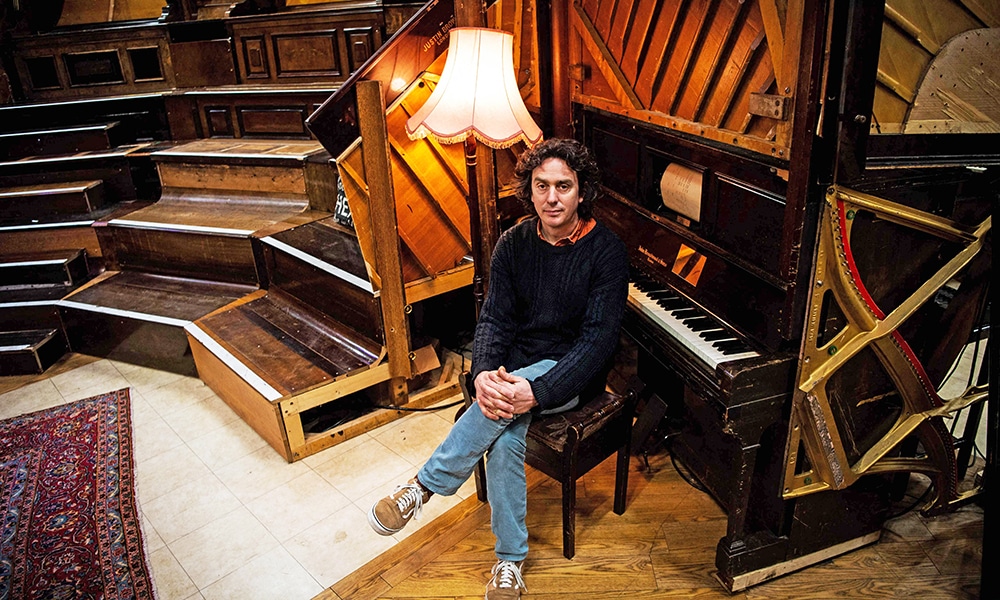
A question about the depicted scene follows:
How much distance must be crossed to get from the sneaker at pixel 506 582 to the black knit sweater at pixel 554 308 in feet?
1.73

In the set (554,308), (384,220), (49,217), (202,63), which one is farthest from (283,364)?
(202,63)

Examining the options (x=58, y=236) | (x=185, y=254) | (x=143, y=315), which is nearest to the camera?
(x=143, y=315)

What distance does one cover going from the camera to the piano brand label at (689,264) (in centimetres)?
212

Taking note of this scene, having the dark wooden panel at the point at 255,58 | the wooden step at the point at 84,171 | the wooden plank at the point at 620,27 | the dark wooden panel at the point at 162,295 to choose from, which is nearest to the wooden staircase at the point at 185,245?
the dark wooden panel at the point at 162,295

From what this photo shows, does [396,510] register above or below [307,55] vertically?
below

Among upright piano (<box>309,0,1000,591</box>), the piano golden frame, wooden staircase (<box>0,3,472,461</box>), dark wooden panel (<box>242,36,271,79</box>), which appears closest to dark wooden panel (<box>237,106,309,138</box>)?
wooden staircase (<box>0,3,472,461</box>)

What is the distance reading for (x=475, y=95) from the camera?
2361 millimetres

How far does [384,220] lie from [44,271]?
108 inches

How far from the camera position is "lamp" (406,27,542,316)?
92.5 inches

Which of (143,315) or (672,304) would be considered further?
(143,315)

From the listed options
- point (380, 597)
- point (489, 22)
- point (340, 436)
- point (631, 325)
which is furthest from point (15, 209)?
point (631, 325)

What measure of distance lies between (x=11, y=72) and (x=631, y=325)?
17.3 ft

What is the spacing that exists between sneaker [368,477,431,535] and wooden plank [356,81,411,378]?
945 millimetres

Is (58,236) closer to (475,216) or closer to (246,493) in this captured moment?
(246,493)
